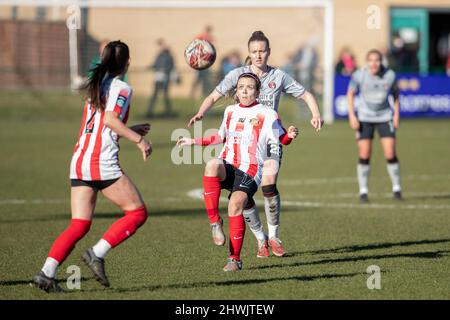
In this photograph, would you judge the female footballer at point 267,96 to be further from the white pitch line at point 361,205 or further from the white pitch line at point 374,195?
the white pitch line at point 374,195

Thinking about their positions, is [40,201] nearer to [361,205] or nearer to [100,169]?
[361,205]

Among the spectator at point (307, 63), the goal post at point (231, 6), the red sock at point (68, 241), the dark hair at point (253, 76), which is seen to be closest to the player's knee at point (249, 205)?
the dark hair at point (253, 76)

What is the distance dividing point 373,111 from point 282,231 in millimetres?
3602

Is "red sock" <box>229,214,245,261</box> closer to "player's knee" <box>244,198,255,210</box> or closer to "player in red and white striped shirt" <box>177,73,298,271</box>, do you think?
"player in red and white striped shirt" <box>177,73,298,271</box>

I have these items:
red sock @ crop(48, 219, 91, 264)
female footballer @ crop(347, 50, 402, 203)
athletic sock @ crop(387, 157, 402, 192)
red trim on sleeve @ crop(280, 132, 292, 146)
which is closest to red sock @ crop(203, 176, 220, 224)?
red trim on sleeve @ crop(280, 132, 292, 146)

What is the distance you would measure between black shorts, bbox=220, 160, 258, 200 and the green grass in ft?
2.43

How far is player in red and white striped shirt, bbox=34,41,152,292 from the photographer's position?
24.6 feet

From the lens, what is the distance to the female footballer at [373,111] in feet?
46.1

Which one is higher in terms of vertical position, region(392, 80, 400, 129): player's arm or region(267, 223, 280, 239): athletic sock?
region(392, 80, 400, 129): player's arm

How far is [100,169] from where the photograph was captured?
295 inches

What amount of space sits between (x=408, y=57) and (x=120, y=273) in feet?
91.3

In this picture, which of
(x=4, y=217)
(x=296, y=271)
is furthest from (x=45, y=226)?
(x=296, y=271)

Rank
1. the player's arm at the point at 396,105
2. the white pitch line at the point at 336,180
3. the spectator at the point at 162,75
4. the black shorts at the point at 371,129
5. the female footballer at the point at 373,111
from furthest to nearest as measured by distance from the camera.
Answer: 1. the spectator at the point at 162,75
2. the white pitch line at the point at 336,180
3. the black shorts at the point at 371,129
4. the female footballer at the point at 373,111
5. the player's arm at the point at 396,105

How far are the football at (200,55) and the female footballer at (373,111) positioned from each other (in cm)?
474
